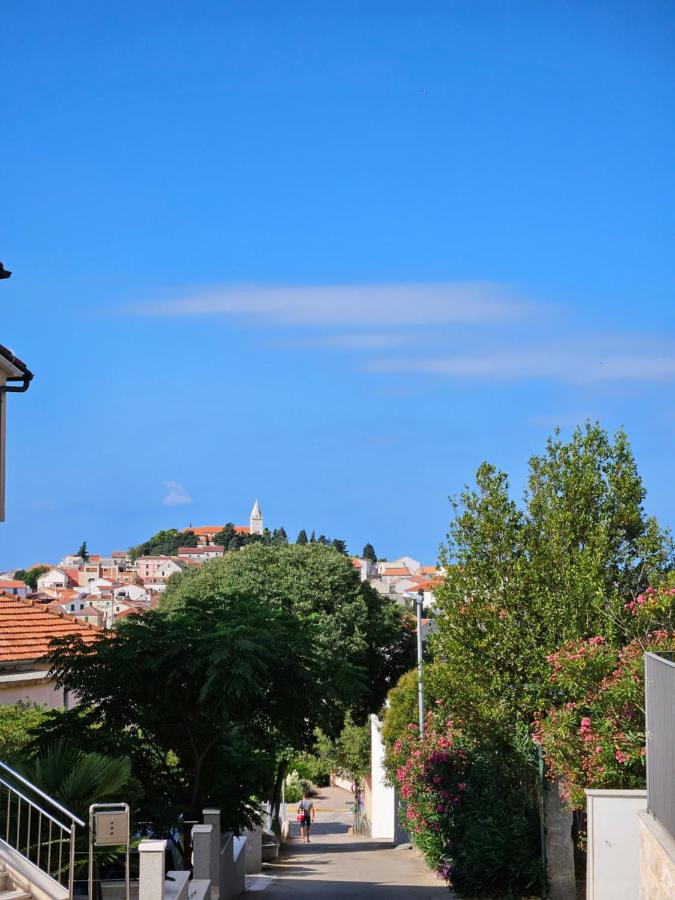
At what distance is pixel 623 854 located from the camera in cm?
1480

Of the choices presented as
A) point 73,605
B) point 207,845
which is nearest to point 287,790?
point 207,845

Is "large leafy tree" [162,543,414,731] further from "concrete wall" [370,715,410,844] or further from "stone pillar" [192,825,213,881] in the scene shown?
"stone pillar" [192,825,213,881]

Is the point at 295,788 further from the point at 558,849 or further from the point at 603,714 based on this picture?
the point at 603,714

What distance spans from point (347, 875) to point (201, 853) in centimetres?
1056

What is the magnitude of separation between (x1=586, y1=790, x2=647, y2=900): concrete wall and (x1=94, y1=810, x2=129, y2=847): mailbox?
19.9 feet

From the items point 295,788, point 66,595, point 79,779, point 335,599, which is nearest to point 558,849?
point 79,779

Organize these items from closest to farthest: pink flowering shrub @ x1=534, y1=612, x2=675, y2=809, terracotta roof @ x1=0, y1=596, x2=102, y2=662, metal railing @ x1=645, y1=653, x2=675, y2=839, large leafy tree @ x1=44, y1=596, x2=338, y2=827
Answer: metal railing @ x1=645, y1=653, x2=675, y2=839 < pink flowering shrub @ x1=534, y1=612, x2=675, y2=809 < large leafy tree @ x1=44, y1=596, x2=338, y2=827 < terracotta roof @ x1=0, y1=596, x2=102, y2=662

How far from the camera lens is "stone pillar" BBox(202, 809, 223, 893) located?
17859 mm

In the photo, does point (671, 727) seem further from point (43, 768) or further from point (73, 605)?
point (73, 605)

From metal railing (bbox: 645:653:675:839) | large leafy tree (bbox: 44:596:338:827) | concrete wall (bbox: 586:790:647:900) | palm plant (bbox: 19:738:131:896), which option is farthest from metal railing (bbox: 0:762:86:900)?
concrete wall (bbox: 586:790:647:900)

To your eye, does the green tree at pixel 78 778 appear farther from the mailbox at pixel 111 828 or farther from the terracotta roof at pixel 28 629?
the terracotta roof at pixel 28 629

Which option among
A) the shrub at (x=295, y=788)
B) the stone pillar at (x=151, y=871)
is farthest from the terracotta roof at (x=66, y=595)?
the stone pillar at (x=151, y=871)

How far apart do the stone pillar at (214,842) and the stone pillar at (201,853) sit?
1.33 m

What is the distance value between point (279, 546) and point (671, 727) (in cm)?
4015
